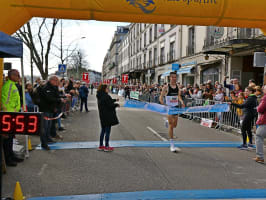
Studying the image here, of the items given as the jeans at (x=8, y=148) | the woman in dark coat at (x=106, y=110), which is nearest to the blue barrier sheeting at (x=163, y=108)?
the woman in dark coat at (x=106, y=110)

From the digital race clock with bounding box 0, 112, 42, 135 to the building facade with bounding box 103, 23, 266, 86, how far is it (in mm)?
11530

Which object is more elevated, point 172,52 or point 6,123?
point 172,52

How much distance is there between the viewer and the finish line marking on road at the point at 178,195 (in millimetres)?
3729

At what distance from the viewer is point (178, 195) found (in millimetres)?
3855

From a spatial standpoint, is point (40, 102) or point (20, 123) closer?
point (20, 123)

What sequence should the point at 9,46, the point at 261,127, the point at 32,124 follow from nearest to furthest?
the point at 32,124
the point at 9,46
the point at 261,127

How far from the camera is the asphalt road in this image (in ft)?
13.6

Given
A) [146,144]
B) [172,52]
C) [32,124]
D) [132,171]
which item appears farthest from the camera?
[172,52]

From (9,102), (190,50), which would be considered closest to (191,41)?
(190,50)

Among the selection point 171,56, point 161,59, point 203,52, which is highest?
point 161,59

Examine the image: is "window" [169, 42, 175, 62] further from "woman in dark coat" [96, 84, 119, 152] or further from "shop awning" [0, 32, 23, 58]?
"shop awning" [0, 32, 23, 58]

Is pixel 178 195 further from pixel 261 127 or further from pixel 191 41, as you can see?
pixel 191 41

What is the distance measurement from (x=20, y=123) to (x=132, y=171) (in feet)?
8.22

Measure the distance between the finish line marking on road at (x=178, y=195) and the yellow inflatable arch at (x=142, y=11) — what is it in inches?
138
